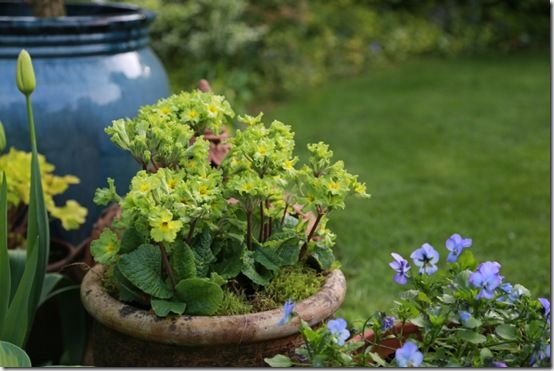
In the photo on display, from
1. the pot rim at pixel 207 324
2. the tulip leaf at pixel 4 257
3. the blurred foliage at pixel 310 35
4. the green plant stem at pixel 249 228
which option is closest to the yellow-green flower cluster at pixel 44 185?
the tulip leaf at pixel 4 257

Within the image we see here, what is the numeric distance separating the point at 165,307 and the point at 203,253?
152 millimetres

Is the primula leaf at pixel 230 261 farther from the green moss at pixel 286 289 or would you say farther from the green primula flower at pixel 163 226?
the green primula flower at pixel 163 226

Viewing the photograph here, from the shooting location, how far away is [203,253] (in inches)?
69.2

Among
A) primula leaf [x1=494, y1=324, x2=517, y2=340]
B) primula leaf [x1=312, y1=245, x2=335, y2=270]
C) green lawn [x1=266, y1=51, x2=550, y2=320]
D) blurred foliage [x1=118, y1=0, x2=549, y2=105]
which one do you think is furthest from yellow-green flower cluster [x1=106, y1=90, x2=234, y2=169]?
blurred foliage [x1=118, y1=0, x2=549, y2=105]

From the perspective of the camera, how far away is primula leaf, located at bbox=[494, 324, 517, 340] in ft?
5.10

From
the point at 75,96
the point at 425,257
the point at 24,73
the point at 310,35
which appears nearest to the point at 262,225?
the point at 425,257

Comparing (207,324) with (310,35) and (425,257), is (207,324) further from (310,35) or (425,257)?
(310,35)

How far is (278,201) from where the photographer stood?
6.15 ft

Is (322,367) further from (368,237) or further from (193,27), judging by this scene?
(193,27)

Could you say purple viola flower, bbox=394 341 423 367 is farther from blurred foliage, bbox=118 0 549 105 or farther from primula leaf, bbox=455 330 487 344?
blurred foliage, bbox=118 0 549 105

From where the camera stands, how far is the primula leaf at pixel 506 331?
156 centimetres

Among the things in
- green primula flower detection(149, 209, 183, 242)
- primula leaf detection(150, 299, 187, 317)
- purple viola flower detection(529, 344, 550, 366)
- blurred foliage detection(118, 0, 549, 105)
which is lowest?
blurred foliage detection(118, 0, 549, 105)

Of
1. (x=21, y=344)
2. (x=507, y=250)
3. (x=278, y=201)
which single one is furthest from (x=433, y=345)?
(x=507, y=250)

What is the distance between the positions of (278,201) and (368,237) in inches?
68.9
